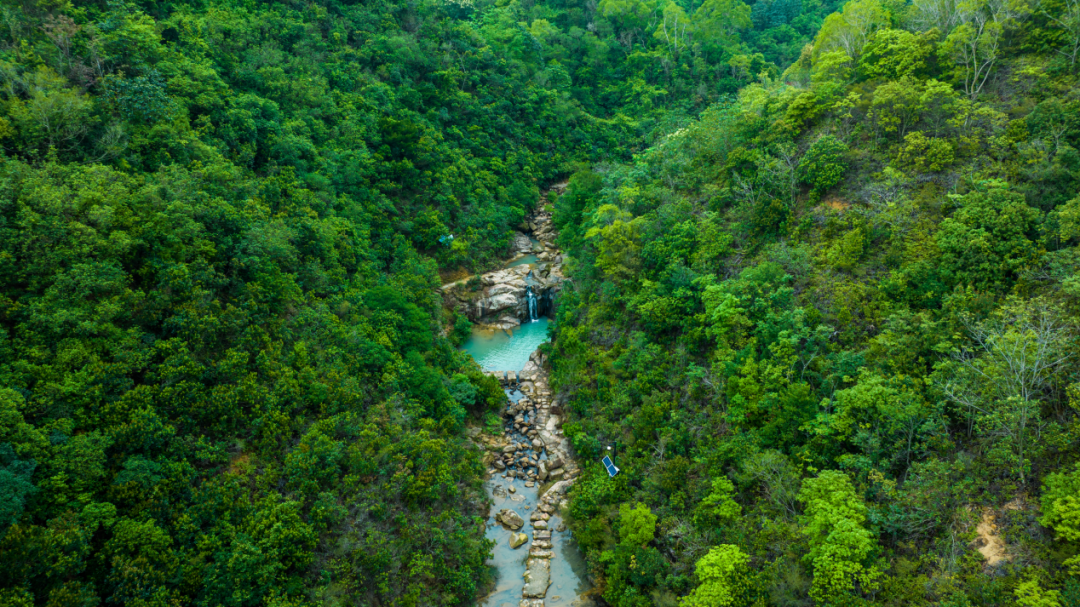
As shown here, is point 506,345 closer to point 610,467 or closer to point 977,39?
point 610,467

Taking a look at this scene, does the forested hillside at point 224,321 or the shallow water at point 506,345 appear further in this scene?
the shallow water at point 506,345

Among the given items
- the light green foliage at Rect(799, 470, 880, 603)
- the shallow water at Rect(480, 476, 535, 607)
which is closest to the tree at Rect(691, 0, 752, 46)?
the shallow water at Rect(480, 476, 535, 607)

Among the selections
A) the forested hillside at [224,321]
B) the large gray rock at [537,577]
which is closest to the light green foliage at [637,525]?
the large gray rock at [537,577]

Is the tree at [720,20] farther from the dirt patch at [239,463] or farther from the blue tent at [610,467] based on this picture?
the dirt patch at [239,463]

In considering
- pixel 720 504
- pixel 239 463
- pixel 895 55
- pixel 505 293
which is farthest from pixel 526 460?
pixel 895 55

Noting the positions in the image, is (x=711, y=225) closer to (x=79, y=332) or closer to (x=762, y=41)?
(x=79, y=332)

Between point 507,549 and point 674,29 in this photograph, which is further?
point 674,29
